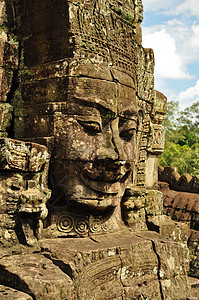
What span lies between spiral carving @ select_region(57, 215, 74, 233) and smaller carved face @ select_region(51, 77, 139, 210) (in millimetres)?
172

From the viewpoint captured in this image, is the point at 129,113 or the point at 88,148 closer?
the point at 88,148

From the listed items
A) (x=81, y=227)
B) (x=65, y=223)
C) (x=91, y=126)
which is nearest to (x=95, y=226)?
(x=81, y=227)

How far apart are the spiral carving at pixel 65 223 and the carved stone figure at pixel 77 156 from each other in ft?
0.04

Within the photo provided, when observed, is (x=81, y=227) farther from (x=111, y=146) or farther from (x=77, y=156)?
(x=111, y=146)

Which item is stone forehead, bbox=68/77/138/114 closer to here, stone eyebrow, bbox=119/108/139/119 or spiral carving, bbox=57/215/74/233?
stone eyebrow, bbox=119/108/139/119

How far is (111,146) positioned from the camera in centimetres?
395

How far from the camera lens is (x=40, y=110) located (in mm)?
3980

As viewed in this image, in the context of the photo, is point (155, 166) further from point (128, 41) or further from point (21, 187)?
point (21, 187)

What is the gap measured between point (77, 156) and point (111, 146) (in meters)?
0.41

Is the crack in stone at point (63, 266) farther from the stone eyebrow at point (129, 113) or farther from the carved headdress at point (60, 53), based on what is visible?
the stone eyebrow at point (129, 113)

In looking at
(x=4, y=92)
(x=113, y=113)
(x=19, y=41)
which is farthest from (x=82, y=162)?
(x=19, y=41)

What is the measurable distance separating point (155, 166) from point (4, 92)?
2.86 m

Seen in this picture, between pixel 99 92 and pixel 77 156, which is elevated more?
pixel 99 92

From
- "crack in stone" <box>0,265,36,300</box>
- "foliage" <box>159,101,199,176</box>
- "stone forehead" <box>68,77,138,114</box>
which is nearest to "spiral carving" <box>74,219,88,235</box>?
"crack in stone" <box>0,265,36,300</box>
